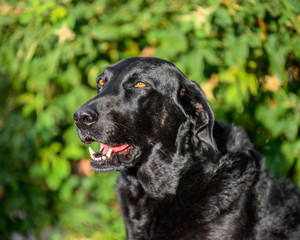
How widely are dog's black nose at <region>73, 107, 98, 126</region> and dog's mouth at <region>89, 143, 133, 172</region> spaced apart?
0.21 m

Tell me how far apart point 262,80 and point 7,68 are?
7.95 feet

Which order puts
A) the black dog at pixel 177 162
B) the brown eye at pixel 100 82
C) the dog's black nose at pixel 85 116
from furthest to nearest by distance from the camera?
the brown eye at pixel 100 82 < the black dog at pixel 177 162 < the dog's black nose at pixel 85 116

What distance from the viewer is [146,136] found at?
299 centimetres

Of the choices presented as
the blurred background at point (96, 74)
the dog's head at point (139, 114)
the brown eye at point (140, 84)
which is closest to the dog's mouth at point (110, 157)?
the dog's head at point (139, 114)

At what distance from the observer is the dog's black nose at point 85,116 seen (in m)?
2.72

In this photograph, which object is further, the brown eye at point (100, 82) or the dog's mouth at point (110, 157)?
the brown eye at point (100, 82)

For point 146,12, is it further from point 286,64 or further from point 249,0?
point 286,64

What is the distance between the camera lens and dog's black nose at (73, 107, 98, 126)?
2725 millimetres

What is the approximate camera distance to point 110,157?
9.59ft

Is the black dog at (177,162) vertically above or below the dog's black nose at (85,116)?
below

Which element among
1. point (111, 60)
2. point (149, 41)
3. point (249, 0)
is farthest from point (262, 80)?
point (111, 60)

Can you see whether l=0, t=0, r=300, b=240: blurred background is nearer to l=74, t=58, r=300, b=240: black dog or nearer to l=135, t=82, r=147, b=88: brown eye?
l=74, t=58, r=300, b=240: black dog

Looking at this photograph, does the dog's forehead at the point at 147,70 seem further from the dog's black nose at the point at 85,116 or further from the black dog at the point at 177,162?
the dog's black nose at the point at 85,116

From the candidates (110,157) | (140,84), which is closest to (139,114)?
(140,84)
